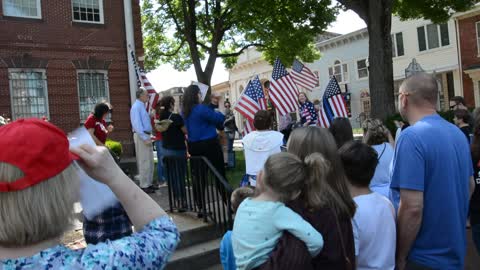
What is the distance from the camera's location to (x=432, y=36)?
106ft

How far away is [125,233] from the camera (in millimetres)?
2926

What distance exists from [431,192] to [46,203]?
2.22 meters

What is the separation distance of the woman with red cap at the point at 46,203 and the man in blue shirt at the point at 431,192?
5.76 feet

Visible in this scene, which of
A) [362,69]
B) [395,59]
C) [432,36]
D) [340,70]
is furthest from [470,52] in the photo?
[340,70]

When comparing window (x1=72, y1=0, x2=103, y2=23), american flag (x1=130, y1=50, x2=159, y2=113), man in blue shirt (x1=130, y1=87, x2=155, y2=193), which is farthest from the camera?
window (x1=72, y1=0, x2=103, y2=23)

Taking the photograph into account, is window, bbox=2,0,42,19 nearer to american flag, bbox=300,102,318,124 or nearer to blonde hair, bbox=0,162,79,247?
american flag, bbox=300,102,318,124

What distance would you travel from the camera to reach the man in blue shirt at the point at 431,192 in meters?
2.71

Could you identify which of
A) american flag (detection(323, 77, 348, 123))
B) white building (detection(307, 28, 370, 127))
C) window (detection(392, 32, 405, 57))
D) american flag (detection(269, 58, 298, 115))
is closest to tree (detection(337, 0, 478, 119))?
american flag (detection(323, 77, 348, 123))

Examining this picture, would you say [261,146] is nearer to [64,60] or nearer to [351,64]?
[64,60]

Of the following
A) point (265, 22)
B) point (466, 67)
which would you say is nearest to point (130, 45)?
point (265, 22)

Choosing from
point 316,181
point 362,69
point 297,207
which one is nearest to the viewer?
point 297,207

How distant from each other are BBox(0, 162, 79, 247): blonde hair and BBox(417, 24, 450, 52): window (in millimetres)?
33530

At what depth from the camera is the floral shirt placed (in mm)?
1360

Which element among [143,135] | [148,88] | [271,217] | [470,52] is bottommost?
[271,217]
